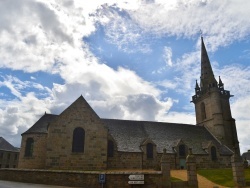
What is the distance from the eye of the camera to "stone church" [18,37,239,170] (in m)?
22.6

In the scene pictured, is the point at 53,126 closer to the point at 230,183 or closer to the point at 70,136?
the point at 70,136

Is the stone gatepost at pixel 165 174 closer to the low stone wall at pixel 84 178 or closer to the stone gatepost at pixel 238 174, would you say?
the low stone wall at pixel 84 178

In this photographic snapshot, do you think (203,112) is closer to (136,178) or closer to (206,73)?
(206,73)

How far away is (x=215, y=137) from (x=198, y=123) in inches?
198

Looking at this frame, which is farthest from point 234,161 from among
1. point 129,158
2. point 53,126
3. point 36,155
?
point 36,155

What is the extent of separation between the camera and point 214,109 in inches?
1453

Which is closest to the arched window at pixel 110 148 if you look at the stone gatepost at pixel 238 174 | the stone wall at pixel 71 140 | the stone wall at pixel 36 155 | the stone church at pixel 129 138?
the stone church at pixel 129 138

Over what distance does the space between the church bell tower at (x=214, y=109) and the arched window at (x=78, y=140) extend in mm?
22194

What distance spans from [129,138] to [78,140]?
829 centimetres

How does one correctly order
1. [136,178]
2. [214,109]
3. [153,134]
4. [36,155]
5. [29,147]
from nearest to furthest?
[136,178] → [36,155] → [29,147] → [153,134] → [214,109]

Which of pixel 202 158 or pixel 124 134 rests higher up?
pixel 124 134

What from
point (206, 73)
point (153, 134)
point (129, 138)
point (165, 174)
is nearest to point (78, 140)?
point (129, 138)

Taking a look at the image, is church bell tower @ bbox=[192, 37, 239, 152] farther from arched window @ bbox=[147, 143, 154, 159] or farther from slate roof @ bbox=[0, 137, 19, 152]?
slate roof @ bbox=[0, 137, 19, 152]

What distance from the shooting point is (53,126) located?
74.4 ft
